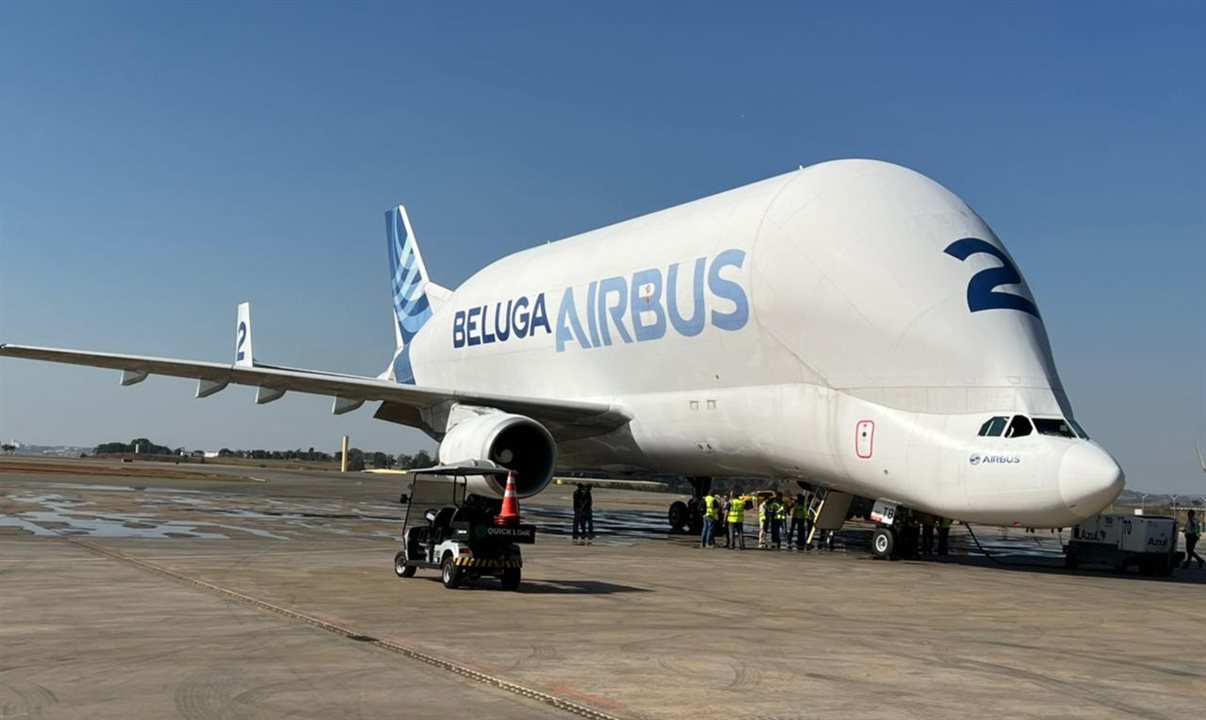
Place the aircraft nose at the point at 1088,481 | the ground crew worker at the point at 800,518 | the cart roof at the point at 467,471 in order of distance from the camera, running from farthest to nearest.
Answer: the ground crew worker at the point at 800,518 < the aircraft nose at the point at 1088,481 < the cart roof at the point at 467,471

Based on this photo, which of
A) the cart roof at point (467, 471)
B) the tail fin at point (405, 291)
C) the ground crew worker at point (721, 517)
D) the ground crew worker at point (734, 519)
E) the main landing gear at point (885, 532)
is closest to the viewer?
the cart roof at point (467, 471)

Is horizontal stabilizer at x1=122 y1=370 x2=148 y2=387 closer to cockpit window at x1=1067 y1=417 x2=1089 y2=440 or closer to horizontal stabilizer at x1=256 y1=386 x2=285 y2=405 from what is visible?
horizontal stabilizer at x1=256 y1=386 x2=285 y2=405

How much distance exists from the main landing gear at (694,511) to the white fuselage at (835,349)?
2.43 meters

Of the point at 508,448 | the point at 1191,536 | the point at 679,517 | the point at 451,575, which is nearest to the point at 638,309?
the point at 508,448

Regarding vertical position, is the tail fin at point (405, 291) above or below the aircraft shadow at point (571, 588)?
above

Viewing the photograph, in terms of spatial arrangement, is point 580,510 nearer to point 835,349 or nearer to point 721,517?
point 721,517

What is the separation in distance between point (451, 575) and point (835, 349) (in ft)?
30.9

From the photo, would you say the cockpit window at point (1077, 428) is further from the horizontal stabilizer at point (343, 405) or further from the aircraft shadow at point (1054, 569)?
the horizontal stabilizer at point (343, 405)

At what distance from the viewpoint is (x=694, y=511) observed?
100.0ft

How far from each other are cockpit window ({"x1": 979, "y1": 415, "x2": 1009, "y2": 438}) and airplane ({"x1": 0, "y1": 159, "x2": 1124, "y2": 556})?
0.03m

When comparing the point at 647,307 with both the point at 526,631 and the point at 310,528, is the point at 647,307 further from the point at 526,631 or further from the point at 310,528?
the point at 526,631

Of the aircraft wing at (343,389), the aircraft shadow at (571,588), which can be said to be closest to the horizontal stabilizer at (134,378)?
the aircraft wing at (343,389)

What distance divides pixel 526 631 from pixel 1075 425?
11.4 meters

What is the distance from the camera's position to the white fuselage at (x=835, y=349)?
1858 cm
